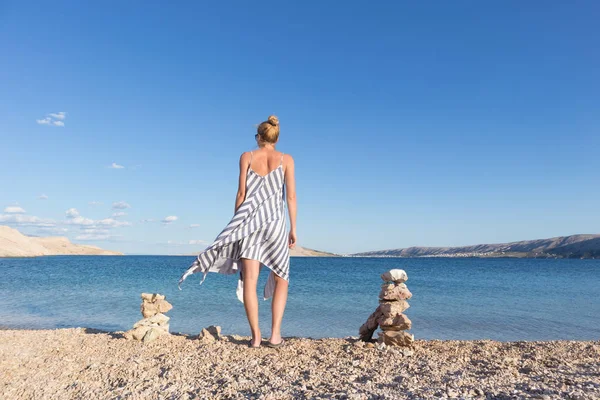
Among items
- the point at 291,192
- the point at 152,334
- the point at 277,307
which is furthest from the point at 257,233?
the point at 152,334

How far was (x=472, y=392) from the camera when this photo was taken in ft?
11.7

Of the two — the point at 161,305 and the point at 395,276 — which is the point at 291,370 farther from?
the point at 161,305

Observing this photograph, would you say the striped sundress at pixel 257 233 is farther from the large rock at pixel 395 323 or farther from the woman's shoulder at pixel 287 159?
the large rock at pixel 395 323

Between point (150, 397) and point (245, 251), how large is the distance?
2128 mm

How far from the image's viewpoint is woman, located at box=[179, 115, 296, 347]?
216 inches

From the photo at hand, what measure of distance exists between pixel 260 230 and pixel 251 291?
0.79 meters

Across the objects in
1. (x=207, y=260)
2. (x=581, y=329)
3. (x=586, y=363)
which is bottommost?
(x=581, y=329)

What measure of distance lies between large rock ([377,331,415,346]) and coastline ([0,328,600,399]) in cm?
19

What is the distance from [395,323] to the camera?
6.27 meters

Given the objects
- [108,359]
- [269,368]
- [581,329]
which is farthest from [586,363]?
[581,329]

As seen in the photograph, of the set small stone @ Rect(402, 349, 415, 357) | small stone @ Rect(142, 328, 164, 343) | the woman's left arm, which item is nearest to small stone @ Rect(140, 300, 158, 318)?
small stone @ Rect(142, 328, 164, 343)

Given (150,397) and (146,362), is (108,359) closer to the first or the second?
(146,362)

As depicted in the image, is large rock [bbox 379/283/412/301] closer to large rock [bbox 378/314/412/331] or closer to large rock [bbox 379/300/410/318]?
large rock [bbox 379/300/410/318]

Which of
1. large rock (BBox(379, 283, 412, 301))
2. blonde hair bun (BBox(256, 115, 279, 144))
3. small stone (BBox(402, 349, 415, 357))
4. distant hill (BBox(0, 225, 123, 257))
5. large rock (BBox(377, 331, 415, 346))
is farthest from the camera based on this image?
distant hill (BBox(0, 225, 123, 257))
